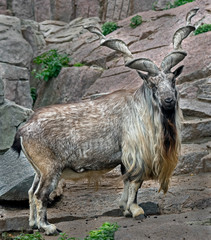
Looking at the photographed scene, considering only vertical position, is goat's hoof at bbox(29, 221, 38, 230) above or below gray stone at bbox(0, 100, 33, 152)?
below

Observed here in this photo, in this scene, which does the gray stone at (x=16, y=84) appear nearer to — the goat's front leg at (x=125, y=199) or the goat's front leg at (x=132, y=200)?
the goat's front leg at (x=125, y=199)

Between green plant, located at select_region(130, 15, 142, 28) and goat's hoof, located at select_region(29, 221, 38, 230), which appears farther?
green plant, located at select_region(130, 15, 142, 28)

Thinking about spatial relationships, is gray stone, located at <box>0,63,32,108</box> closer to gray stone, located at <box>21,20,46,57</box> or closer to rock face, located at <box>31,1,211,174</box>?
rock face, located at <box>31,1,211,174</box>

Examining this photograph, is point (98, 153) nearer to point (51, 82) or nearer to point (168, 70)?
point (168, 70)

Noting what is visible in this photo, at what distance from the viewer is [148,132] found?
5375 mm

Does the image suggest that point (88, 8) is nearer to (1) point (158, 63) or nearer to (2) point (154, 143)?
(1) point (158, 63)

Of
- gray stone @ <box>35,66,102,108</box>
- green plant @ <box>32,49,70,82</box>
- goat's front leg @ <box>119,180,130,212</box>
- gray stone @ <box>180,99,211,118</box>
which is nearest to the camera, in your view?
goat's front leg @ <box>119,180,130,212</box>

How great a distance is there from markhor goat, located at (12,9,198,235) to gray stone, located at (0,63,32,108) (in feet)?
18.4

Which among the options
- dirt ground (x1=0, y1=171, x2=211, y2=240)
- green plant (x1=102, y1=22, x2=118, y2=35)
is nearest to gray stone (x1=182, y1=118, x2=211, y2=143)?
dirt ground (x1=0, y1=171, x2=211, y2=240)

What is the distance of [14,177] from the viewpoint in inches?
248

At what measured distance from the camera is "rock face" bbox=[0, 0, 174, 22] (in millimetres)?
14859

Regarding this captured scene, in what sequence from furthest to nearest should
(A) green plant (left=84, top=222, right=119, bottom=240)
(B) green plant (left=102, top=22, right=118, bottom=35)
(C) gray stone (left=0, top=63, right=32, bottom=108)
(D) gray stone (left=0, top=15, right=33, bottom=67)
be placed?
1. (B) green plant (left=102, top=22, right=118, bottom=35)
2. (D) gray stone (left=0, top=15, right=33, bottom=67)
3. (C) gray stone (left=0, top=63, right=32, bottom=108)
4. (A) green plant (left=84, top=222, right=119, bottom=240)

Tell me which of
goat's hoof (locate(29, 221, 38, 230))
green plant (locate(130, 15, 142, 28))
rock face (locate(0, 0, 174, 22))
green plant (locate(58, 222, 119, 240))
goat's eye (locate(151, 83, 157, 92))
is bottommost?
goat's hoof (locate(29, 221, 38, 230))

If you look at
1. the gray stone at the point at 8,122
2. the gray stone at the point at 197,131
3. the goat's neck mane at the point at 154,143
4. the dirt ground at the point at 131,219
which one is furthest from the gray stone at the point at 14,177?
the gray stone at the point at 197,131
